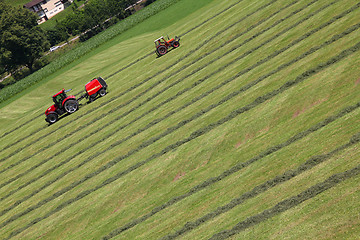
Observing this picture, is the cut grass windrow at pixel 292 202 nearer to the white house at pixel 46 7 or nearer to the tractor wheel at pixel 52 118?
the tractor wheel at pixel 52 118

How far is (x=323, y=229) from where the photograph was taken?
401 inches

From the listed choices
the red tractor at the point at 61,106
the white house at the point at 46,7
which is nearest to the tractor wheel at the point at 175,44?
the red tractor at the point at 61,106

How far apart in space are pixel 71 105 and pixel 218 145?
2055 centimetres

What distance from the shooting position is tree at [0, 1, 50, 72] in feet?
252

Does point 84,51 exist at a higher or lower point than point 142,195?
higher

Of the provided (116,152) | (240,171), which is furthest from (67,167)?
(240,171)

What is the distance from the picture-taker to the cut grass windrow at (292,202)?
1190 centimetres

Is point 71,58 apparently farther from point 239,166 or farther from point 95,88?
point 239,166

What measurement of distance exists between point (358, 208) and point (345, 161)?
2.70 m

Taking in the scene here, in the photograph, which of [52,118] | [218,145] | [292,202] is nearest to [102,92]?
[52,118]

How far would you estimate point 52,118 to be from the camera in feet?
115

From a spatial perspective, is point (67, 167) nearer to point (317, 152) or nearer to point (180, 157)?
point (180, 157)

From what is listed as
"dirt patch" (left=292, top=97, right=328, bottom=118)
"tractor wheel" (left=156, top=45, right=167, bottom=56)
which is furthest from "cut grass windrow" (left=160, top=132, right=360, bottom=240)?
"tractor wheel" (left=156, top=45, right=167, bottom=56)

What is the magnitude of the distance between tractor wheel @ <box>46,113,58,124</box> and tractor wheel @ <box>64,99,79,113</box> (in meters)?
1.37
